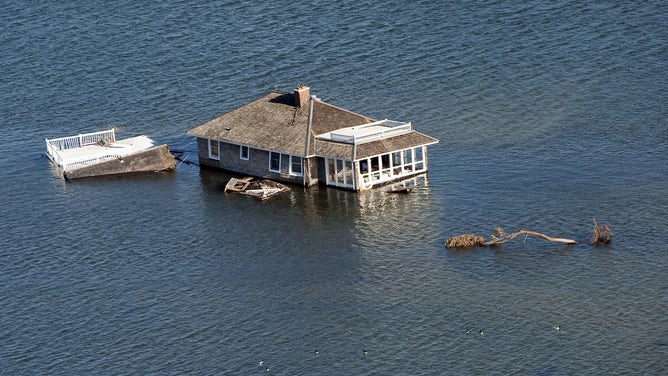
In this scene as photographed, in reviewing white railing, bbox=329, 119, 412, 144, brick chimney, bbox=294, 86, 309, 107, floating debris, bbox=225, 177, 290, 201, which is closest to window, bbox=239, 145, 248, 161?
floating debris, bbox=225, 177, 290, 201

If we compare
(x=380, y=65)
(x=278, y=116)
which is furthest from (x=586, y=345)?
(x=380, y=65)

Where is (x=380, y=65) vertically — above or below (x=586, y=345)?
above

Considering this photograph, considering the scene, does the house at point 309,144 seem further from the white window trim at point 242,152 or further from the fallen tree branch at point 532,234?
the fallen tree branch at point 532,234

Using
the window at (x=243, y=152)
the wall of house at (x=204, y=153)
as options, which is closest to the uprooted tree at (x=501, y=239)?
the window at (x=243, y=152)

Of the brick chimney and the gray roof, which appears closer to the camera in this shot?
the gray roof

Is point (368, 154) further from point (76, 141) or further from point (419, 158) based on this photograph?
point (76, 141)

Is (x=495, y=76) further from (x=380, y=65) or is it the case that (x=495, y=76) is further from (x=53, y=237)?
(x=53, y=237)

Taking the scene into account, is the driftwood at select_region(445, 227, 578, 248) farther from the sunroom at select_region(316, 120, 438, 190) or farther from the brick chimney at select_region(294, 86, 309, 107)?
the brick chimney at select_region(294, 86, 309, 107)

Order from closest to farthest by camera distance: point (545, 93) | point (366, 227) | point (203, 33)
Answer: point (366, 227) → point (545, 93) → point (203, 33)
